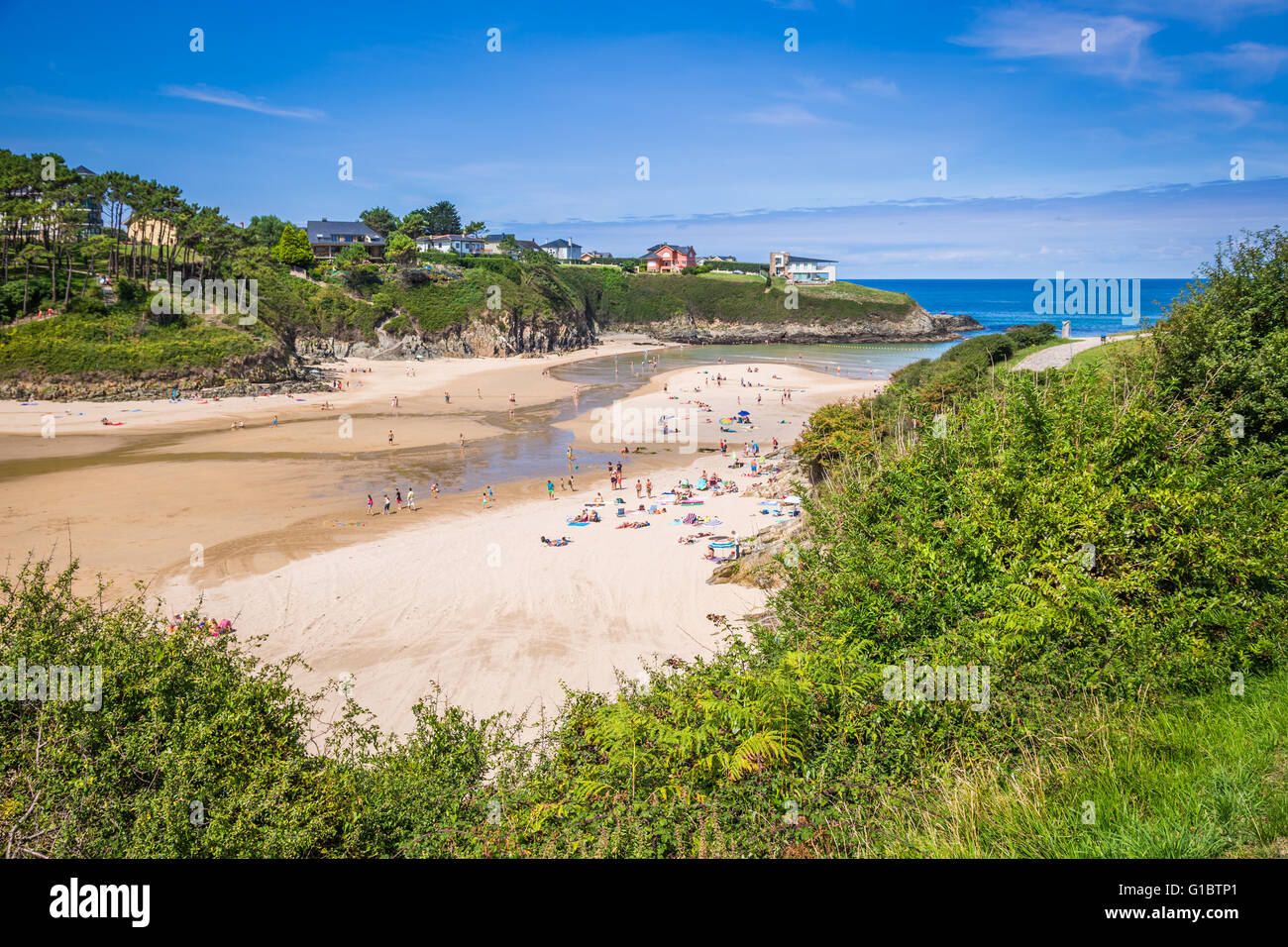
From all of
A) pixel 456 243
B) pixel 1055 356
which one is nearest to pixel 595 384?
pixel 1055 356

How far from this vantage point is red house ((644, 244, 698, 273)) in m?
165

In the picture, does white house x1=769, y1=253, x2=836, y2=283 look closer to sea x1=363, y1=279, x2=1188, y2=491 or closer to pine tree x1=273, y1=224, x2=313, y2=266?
sea x1=363, y1=279, x2=1188, y2=491

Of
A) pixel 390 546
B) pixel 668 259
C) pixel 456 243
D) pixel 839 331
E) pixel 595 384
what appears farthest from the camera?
pixel 668 259

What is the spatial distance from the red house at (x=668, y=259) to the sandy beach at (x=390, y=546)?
124869 mm

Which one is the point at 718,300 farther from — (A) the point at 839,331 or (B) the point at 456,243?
(B) the point at 456,243

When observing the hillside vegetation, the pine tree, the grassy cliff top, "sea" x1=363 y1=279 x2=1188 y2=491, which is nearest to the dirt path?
"sea" x1=363 y1=279 x2=1188 y2=491

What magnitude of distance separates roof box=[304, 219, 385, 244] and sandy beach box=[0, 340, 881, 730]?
68.1m

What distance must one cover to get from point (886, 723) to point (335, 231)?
403ft

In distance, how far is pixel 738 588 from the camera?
2155 cm

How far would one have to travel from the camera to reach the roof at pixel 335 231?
108750 mm

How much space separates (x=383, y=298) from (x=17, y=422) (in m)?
49.0

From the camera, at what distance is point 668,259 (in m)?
167

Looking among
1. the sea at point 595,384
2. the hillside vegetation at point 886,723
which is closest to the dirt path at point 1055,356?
the sea at point 595,384
